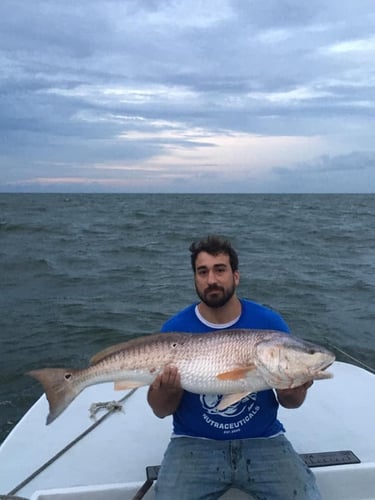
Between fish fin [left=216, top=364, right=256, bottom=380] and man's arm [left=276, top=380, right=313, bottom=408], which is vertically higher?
fish fin [left=216, top=364, right=256, bottom=380]

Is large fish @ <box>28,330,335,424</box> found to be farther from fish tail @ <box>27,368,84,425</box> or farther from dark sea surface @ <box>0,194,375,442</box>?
dark sea surface @ <box>0,194,375,442</box>

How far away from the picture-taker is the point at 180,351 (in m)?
3.62

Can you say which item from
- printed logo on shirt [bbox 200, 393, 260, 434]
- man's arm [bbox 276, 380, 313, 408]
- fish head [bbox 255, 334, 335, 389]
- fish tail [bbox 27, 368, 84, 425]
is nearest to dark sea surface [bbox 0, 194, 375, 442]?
fish tail [bbox 27, 368, 84, 425]

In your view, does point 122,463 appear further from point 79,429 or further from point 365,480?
point 365,480

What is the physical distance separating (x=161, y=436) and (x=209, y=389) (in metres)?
1.56

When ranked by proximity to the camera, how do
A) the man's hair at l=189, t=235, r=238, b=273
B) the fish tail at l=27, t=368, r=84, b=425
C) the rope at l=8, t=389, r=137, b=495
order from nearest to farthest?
the fish tail at l=27, t=368, r=84, b=425, the man's hair at l=189, t=235, r=238, b=273, the rope at l=8, t=389, r=137, b=495

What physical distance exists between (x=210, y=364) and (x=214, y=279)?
0.66 m

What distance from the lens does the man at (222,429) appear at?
376cm

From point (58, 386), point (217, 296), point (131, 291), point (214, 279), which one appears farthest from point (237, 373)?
point (131, 291)

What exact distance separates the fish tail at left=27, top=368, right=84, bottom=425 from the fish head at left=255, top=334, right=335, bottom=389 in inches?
48.8

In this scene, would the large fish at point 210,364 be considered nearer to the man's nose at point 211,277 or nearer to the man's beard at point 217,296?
the man's beard at point 217,296

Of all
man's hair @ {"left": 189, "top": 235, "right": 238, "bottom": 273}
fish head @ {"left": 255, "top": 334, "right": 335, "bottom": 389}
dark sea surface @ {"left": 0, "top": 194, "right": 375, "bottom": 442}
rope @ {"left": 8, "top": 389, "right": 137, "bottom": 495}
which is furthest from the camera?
dark sea surface @ {"left": 0, "top": 194, "right": 375, "bottom": 442}

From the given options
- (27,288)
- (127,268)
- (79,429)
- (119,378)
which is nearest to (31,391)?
(79,429)

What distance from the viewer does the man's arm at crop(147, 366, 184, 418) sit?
3.59 metres
